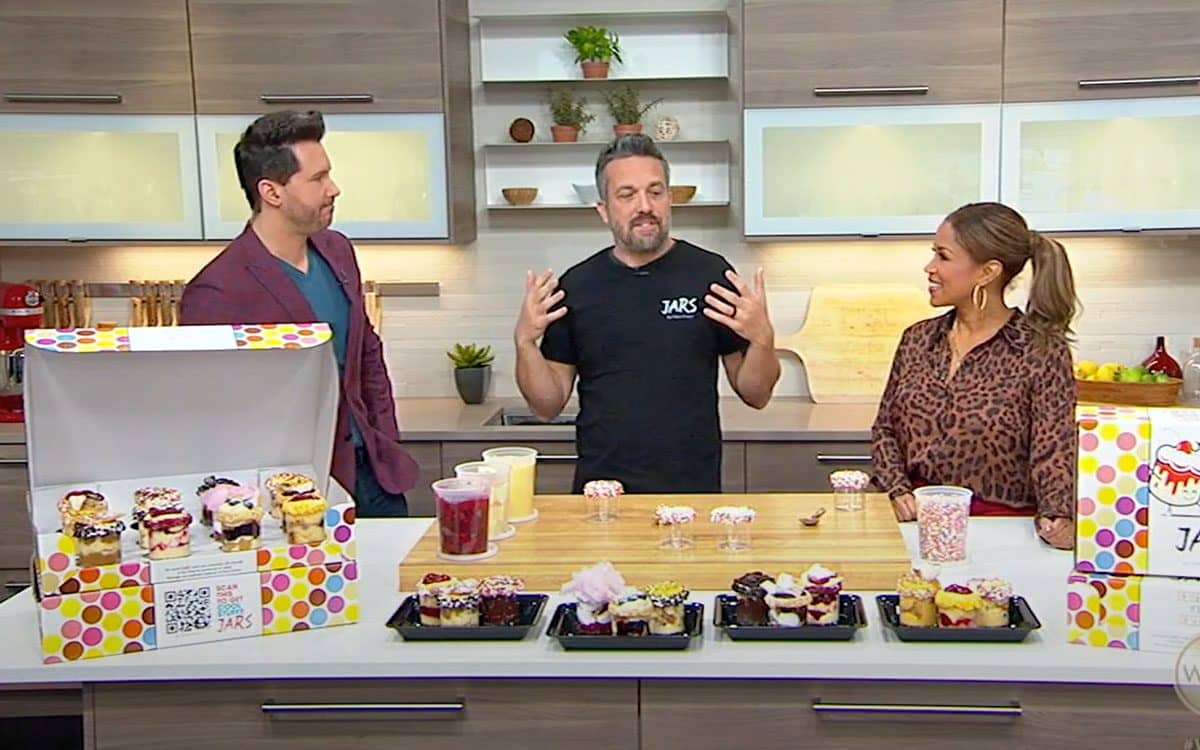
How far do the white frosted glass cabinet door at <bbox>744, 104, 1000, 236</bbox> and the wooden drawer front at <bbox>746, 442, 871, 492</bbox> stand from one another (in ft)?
2.23

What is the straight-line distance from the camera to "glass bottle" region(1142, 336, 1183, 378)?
393 cm

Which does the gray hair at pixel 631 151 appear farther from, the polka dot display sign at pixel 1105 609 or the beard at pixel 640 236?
the polka dot display sign at pixel 1105 609

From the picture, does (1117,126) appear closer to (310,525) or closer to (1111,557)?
(1111,557)

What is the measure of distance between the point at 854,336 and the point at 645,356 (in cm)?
156

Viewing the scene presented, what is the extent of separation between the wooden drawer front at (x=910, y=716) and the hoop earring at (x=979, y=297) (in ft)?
3.38

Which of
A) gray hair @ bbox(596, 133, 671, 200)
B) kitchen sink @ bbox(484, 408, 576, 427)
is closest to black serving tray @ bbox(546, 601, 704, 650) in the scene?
gray hair @ bbox(596, 133, 671, 200)

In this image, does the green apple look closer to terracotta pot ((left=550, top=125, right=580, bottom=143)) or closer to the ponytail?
→ the ponytail

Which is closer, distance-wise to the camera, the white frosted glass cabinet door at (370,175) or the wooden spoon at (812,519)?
the wooden spoon at (812,519)

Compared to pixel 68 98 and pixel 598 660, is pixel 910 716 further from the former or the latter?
pixel 68 98

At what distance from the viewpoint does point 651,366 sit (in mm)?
2688

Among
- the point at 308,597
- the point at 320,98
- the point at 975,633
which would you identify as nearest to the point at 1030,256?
the point at 975,633

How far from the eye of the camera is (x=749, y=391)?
8.86 feet

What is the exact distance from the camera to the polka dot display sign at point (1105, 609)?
1.59 metres

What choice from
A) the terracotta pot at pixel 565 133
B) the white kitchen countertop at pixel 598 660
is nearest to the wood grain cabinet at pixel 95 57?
the terracotta pot at pixel 565 133
